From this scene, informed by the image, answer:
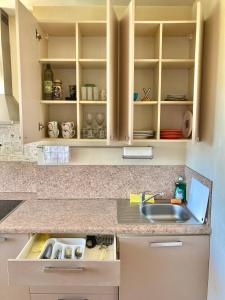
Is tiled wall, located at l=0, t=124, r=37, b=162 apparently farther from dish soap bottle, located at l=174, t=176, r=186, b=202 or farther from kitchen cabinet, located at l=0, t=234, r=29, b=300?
dish soap bottle, located at l=174, t=176, r=186, b=202

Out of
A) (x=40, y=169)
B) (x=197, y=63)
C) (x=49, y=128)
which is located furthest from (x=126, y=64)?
(x=40, y=169)

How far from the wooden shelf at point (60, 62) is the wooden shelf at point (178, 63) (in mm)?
621

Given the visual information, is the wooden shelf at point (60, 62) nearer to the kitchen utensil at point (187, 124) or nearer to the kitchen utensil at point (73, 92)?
the kitchen utensil at point (73, 92)

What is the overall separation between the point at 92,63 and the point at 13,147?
2.97 ft

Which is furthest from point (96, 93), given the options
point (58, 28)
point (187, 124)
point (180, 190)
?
point (180, 190)

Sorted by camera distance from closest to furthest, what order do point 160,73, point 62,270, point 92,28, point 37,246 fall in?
point 62,270
point 37,246
point 160,73
point 92,28

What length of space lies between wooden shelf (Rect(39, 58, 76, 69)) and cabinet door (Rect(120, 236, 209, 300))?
1.19 m

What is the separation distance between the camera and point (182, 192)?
1.79m

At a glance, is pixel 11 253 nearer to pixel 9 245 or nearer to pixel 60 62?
pixel 9 245

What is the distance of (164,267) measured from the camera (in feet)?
4.50

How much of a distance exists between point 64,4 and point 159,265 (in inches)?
74.9

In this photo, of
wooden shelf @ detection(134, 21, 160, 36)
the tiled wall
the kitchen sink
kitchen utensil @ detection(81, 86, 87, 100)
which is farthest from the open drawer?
wooden shelf @ detection(134, 21, 160, 36)

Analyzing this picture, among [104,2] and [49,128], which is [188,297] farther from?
[104,2]

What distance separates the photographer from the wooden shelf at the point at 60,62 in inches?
60.1
